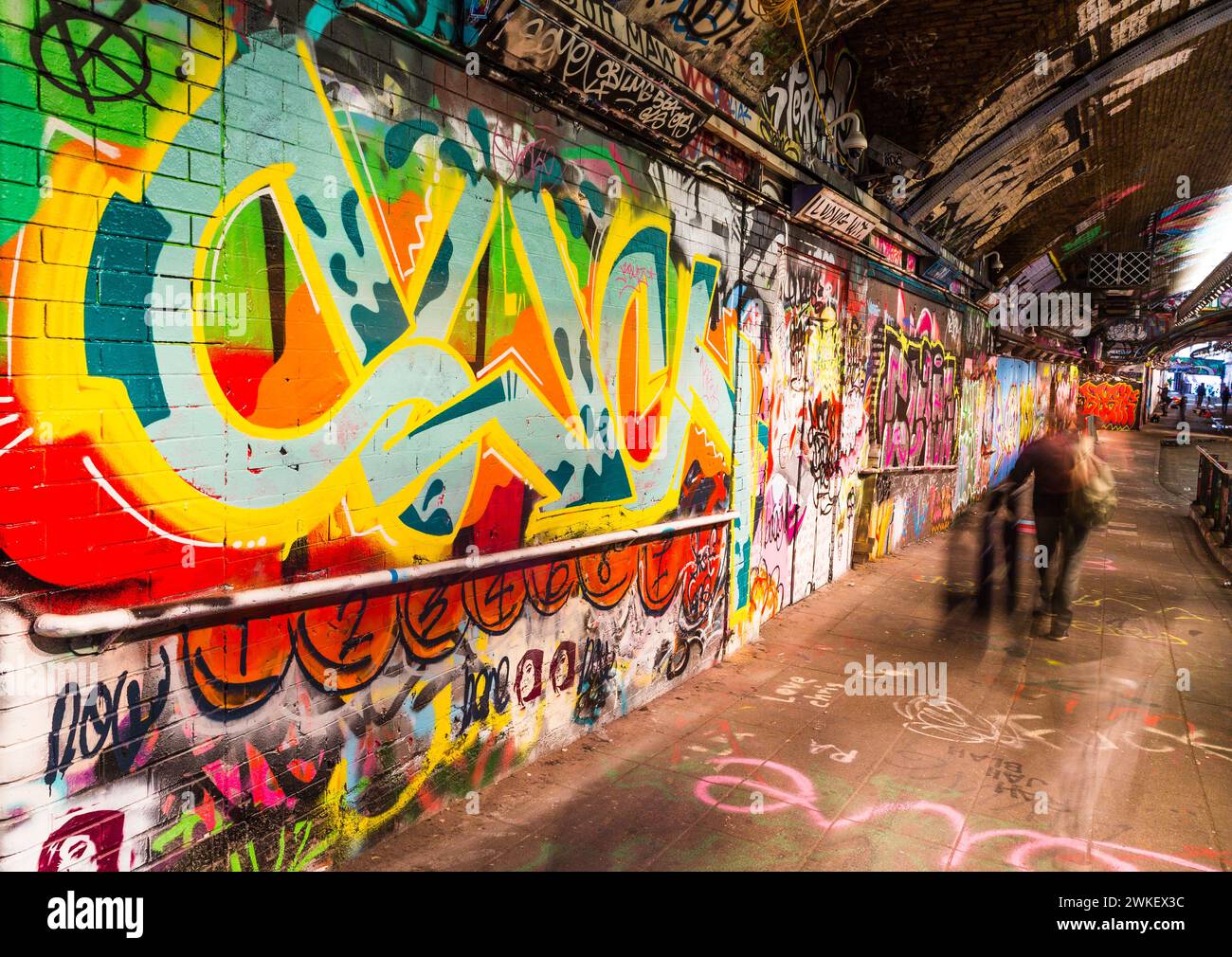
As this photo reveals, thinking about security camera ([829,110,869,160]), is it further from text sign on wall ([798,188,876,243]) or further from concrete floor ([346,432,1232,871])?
concrete floor ([346,432,1232,871])

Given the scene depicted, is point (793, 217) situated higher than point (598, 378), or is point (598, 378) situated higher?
point (793, 217)

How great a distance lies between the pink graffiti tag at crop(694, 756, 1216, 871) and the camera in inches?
147

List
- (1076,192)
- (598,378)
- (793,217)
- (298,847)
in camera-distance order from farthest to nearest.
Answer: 1. (1076,192)
2. (793,217)
3. (598,378)
4. (298,847)

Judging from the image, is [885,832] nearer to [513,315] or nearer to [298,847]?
[298,847]

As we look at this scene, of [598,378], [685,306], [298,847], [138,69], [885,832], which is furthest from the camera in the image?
[685,306]

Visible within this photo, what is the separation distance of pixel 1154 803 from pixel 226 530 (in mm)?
4581

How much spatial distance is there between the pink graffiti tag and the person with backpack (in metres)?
3.72

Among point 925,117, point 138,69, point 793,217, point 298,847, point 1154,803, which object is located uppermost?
point 925,117

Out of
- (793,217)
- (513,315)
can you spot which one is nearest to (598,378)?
(513,315)

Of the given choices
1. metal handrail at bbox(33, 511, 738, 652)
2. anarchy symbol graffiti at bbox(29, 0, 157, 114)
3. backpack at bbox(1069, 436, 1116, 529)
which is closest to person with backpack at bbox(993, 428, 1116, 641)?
backpack at bbox(1069, 436, 1116, 529)

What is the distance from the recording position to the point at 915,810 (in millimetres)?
4156

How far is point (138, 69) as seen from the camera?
8.32 ft

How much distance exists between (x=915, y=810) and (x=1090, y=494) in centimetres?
416

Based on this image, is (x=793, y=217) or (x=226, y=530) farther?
(x=793, y=217)
